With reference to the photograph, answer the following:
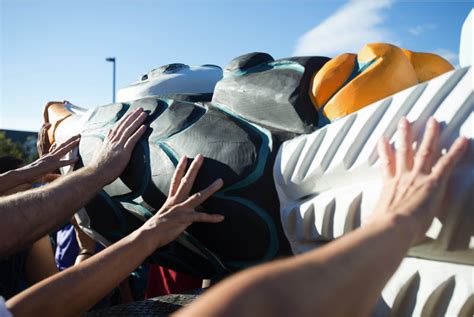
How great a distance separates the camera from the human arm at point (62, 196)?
4.44 feet

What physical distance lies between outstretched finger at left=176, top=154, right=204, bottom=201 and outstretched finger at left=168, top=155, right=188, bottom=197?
0.02 meters

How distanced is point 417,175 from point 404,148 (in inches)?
3.1

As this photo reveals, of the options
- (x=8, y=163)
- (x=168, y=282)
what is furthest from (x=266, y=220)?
(x=8, y=163)

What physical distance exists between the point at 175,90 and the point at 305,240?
88 cm

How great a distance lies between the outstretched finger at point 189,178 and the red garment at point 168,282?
698mm

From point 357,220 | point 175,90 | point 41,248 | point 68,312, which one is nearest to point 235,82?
point 175,90

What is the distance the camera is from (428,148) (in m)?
0.80

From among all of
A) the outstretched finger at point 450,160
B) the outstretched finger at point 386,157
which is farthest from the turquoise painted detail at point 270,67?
the outstretched finger at point 450,160

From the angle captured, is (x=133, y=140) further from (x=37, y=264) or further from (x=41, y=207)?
(x=37, y=264)

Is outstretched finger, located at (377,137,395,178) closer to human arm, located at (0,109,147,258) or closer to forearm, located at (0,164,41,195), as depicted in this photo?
human arm, located at (0,109,147,258)

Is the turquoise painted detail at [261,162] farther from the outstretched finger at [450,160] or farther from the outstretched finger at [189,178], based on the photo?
the outstretched finger at [450,160]

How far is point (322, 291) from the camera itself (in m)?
0.49

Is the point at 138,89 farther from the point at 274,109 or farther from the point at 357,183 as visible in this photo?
the point at 357,183

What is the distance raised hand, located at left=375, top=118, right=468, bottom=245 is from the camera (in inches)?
27.7
